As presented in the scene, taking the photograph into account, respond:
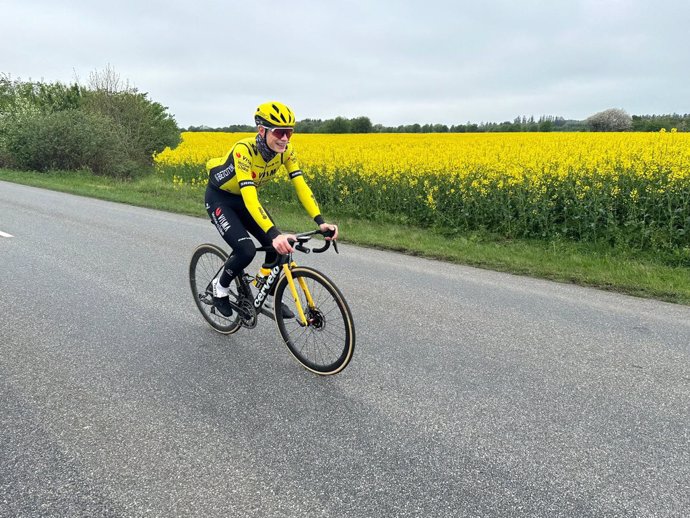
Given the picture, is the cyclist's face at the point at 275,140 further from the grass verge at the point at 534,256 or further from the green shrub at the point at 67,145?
the green shrub at the point at 67,145

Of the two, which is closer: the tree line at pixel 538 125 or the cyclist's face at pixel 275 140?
the cyclist's face at pixel 275 140

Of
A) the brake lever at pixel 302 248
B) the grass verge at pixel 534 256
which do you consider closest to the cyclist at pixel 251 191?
the brake lever at pixel 302 248

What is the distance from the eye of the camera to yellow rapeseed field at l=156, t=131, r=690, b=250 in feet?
27.2

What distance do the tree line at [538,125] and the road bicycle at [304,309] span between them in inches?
1006

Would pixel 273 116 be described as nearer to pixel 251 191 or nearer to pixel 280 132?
pixel 280 132

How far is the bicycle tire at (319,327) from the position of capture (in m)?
3.62

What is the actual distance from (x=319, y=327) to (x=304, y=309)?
0.60 feet

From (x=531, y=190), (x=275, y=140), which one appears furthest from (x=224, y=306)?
(x=531, y=190)

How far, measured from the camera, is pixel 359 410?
130 inches

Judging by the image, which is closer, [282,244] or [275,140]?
[282,244]

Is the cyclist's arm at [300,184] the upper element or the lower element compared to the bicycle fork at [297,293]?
upper

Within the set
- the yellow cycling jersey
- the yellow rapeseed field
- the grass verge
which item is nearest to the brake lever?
the yellow cycling jersey

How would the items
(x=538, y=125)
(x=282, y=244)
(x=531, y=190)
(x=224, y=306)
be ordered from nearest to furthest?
(x=282, y=244), (x=224, y=306), (x=531, y=190), (x=538, y=125)

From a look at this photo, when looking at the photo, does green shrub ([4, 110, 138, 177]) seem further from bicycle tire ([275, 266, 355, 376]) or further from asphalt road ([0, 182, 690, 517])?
bicycle tire ([275, 266, 355, 376])
